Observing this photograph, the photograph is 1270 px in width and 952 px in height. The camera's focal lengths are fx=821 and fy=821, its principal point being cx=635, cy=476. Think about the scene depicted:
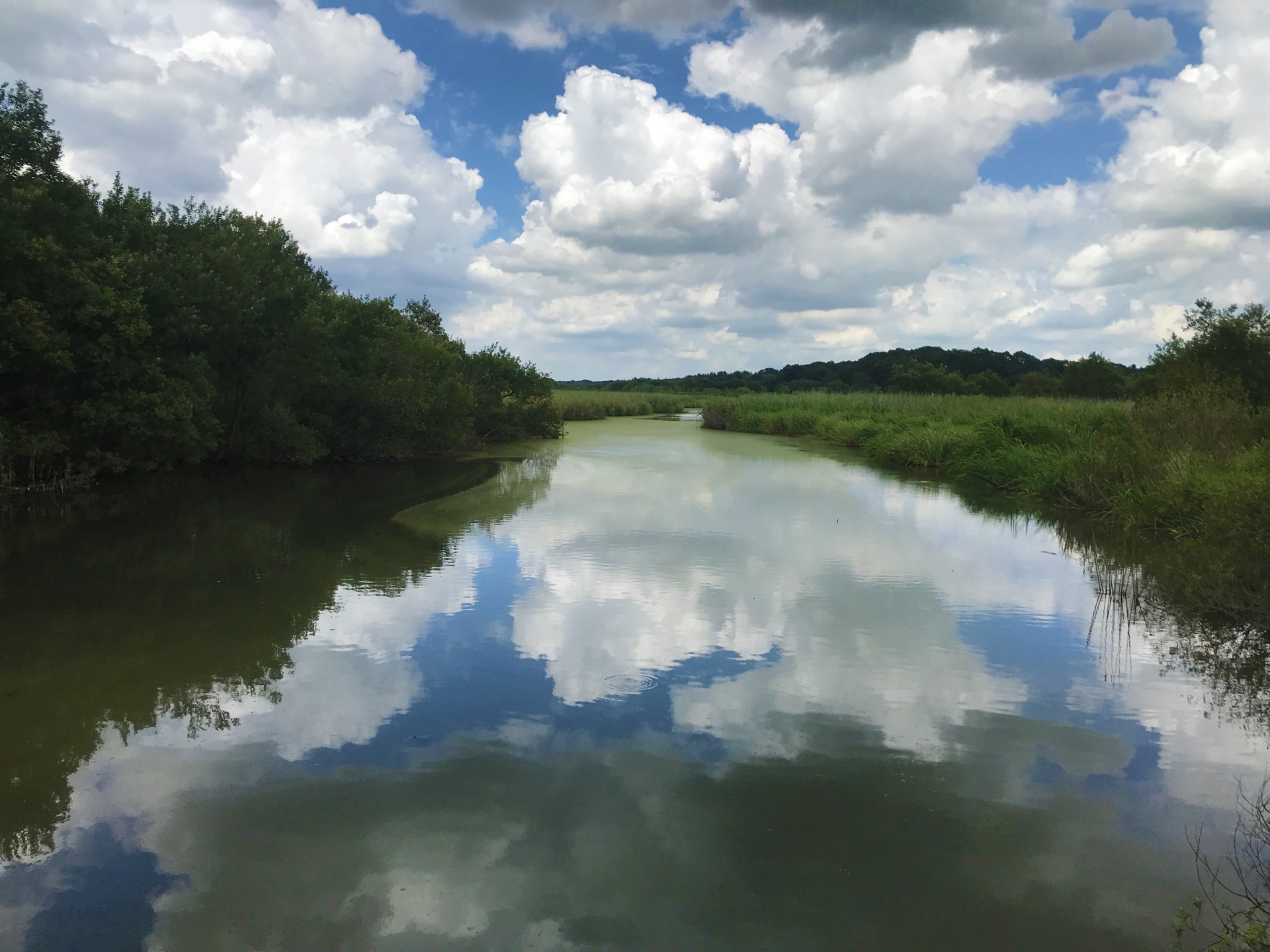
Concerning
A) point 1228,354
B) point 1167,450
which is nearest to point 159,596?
point 1167,450

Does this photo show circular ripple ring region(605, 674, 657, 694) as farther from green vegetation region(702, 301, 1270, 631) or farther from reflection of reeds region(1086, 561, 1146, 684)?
green vegetation region(702, 301, 1270, 631)

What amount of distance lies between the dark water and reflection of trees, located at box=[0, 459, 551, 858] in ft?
0.11

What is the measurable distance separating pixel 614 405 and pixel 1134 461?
31.3 m

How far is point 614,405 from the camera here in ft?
135

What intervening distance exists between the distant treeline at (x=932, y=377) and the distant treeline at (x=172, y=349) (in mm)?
22127

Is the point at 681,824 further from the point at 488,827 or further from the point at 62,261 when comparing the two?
the point at 62,261

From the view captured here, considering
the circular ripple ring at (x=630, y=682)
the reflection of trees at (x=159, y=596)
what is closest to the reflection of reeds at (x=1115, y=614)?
the circular ripple ring at (x=630, y=682)

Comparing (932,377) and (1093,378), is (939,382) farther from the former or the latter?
(1093,378)

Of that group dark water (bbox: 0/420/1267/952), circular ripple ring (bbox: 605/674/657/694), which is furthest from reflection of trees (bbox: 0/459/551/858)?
circular ripple ring (bbox: 605/674/657/694)

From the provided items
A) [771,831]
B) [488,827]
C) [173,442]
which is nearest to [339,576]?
[488,827]

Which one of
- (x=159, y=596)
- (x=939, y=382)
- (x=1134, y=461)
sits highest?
(x=939, y=382)

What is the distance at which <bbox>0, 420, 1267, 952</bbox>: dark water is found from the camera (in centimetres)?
282

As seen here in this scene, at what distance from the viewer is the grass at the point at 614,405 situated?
119ft

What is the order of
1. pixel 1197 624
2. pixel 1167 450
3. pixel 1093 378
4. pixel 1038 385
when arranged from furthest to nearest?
pixel 1038 385 → pixel 1093 378 → pixel 1167 450 → pixel 1197 624
